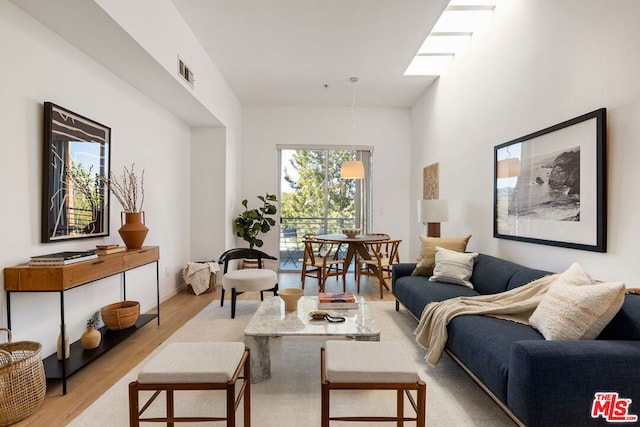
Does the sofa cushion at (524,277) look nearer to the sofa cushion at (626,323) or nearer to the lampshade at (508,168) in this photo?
the sofa cushion at (626,323)

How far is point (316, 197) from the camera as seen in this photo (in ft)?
21.9

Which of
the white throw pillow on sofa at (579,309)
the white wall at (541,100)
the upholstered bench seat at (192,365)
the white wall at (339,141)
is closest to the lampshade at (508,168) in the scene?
the white wall at (541,100)

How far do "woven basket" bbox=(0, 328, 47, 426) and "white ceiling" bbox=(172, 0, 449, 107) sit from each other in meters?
3.13

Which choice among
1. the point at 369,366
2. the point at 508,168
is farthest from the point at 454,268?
the point at 369,366

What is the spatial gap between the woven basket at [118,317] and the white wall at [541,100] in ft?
11.5

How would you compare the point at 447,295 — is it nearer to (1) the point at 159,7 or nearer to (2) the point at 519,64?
(2) the point at 519,64

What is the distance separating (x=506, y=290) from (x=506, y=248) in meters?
0.70

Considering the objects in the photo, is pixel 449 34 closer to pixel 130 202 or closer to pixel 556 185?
pixel 556 185

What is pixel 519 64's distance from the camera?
3.07 meters

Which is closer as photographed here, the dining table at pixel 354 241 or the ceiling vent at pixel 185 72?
the ceiling vent at pixel 185 72

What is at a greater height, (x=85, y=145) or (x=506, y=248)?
(x=85, y=145)

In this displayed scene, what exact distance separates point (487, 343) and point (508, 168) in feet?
6.45

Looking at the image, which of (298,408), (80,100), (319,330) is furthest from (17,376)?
(80,100)

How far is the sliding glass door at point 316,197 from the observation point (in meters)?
6.64
